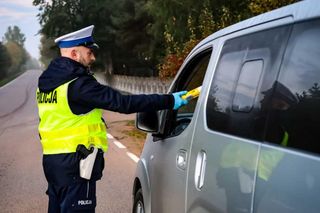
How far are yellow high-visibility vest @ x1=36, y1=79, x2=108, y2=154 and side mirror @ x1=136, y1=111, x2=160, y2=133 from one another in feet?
1.07

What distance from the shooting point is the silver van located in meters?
1.83

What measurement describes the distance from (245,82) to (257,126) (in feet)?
0.99

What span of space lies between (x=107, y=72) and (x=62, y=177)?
187 feet

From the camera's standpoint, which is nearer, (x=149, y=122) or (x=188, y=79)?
(x=149, y=122)

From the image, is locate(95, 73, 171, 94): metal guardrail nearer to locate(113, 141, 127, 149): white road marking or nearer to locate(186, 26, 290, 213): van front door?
locate(113, 141, 127, 149): white road marking

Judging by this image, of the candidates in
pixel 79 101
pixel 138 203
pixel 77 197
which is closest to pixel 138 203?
pixel 138 203

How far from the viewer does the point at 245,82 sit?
2.38 meters

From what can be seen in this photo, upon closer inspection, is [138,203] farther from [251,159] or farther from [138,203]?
[251,159]

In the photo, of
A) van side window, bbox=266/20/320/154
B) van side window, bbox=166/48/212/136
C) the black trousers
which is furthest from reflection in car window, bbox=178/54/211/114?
van side window, bbox=266/20/320/154

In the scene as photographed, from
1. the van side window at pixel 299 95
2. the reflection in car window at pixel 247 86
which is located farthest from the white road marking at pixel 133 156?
the van side window at pixel 299 95

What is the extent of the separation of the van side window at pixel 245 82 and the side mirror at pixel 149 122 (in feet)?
2.99

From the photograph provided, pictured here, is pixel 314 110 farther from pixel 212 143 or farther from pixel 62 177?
pixel 62 177

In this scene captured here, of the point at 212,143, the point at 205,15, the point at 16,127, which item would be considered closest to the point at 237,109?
the point at 212,143

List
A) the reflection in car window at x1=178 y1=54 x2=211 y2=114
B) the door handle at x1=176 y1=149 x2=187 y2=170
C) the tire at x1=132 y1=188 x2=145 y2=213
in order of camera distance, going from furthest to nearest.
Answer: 1. the tire at x1=132 y1=188 x2=145 y2=213
2. the reflection in car window at x1=178 y1=54 x2=211 y2=114
3. the door handle at x1=176 y1=149 x2=187 y2=170
